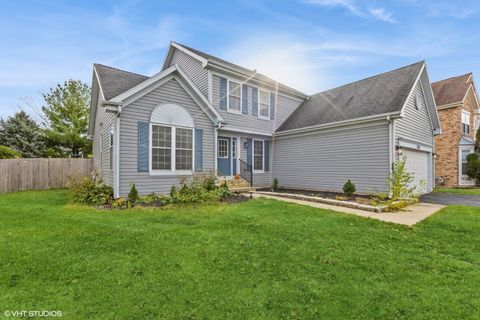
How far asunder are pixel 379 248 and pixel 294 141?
1006 cm

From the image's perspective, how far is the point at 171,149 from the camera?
9688mm

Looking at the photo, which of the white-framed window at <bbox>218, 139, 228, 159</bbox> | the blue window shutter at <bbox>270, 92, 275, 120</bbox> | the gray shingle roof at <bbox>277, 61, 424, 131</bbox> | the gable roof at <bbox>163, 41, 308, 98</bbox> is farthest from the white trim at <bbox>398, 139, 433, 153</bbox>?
the white-framed window at <bbox>218, 139, 228, 159</bbox>

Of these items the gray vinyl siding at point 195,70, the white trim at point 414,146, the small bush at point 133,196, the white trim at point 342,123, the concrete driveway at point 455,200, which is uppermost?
the gray vinyl siding at point 195,70

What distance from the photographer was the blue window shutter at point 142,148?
8992 millimetres

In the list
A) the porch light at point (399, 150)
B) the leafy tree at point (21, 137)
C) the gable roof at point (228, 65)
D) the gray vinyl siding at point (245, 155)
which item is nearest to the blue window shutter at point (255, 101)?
the gable roof at point (228, 65)

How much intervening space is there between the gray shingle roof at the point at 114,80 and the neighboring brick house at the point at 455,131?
20982mm

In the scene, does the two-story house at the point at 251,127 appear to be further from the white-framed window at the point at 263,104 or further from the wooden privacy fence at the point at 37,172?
the wooden privacy fence at the point at 37,172

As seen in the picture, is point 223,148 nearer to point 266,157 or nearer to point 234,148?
point 234,148

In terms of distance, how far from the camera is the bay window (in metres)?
13.4

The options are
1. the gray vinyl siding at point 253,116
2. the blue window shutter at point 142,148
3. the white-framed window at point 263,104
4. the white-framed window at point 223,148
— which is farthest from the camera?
the white-framed window at point 263,104

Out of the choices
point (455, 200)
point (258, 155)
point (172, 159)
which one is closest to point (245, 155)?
point (258, 155)

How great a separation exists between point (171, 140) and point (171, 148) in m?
0.31

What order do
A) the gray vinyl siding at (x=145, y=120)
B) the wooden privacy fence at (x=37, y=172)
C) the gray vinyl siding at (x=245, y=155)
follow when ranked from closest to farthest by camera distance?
the gray vinyl siding at (x=145, y=120) < the wooden privacy fence at (x=37, y=172) < the gray vinyl siding at (x=245, y=155)

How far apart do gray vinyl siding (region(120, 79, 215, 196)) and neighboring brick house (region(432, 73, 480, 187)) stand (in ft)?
59.2
